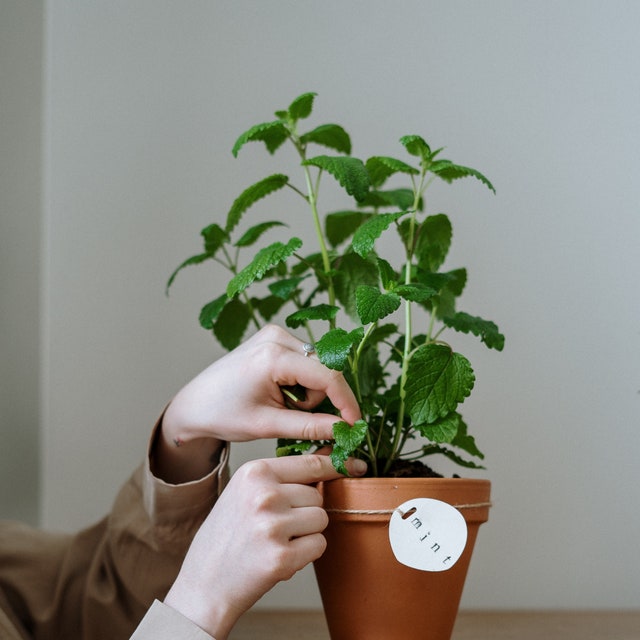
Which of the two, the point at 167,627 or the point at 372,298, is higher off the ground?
the point at 372,298

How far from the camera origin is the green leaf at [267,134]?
102 centimetres

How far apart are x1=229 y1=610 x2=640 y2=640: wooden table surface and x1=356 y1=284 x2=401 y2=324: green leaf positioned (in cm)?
67

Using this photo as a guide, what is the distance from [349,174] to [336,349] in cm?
25

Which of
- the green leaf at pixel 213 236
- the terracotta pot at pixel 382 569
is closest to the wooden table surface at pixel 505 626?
the terracotta pot at pixel 382 569

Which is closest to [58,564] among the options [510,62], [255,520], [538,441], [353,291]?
[255,520]

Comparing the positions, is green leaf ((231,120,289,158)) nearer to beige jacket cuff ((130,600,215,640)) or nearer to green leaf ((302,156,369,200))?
green leaf ((302,156,369,200))

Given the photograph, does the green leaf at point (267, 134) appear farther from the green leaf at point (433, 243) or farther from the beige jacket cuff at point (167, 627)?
the beige jacket cuff at point (167, 627)

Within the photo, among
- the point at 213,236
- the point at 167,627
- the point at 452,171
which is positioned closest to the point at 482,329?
the point at 452,171

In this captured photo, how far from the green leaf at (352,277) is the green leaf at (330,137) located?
0.17 m

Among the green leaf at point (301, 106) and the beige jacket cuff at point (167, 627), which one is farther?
the green leaf at point (301, 106)

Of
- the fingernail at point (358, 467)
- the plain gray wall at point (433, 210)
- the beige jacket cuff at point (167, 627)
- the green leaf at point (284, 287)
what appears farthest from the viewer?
the plain gray wall at point (433, 210)

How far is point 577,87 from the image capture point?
155 centimetres

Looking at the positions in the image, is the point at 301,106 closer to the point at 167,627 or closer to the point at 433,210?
the point at 433,210

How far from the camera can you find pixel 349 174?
3.17 ft
